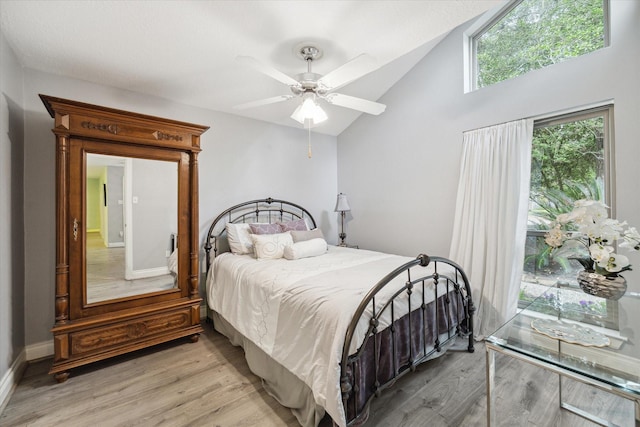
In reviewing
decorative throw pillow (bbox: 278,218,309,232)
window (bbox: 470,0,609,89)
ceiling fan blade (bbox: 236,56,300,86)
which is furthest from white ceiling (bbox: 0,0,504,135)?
decorative throw pillow (bbox: 278,218,309,232)

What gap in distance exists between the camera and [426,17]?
2.16m

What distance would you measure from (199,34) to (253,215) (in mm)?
2057

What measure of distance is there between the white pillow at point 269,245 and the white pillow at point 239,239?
18 cm

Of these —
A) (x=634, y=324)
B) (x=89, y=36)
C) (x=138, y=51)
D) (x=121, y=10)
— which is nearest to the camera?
(x=634, y=324)

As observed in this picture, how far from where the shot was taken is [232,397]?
1.89m

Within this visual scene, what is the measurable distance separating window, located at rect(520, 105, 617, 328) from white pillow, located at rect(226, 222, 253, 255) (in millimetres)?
2839

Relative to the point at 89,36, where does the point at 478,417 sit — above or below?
below

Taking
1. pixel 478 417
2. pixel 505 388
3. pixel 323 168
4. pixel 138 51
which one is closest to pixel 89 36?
pixel 138 51

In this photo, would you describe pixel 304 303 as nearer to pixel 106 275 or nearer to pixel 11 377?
pixel 106 275

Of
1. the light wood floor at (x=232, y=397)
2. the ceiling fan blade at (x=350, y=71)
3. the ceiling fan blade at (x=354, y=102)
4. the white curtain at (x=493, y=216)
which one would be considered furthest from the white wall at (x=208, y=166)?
the white curtain at (x=493, y=216)

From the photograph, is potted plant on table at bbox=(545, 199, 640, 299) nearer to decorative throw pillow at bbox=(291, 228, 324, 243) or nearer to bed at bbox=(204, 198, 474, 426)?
bed at bbox=(204, 198, 474, 426)

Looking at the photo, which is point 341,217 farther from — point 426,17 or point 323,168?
point 426,17

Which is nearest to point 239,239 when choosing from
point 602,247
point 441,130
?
point 441,130

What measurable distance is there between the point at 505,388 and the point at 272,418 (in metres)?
1.67
